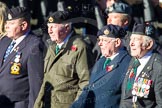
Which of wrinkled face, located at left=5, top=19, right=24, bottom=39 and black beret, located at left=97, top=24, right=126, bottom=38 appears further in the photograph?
wrinkled face, located at left=5, top=19, right=24, bottom=39

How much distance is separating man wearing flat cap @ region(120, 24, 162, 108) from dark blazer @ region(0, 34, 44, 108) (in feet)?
3.95

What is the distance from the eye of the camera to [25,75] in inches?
311

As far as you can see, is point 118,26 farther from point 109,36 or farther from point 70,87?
point 70,87

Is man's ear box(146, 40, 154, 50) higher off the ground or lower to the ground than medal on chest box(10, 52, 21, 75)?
higher

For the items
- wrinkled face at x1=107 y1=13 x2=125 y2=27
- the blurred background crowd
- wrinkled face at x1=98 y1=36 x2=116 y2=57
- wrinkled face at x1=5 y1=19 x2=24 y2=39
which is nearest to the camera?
wrinkled face at x1=98 y1=36 x2=116 y2=57

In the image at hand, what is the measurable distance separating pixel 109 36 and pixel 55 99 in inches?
39.6

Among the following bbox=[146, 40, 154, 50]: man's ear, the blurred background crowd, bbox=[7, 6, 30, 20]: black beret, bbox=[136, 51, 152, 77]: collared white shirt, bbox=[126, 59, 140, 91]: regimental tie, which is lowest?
the blurred background crowd

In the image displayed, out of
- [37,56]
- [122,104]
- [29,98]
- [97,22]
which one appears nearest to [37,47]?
[37,56]

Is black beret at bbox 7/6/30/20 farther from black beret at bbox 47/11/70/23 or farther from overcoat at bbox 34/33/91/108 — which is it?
overcoat at bbox 34/33/91/108

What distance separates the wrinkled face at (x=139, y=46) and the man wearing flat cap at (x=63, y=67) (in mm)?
804

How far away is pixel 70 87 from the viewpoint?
303 inches

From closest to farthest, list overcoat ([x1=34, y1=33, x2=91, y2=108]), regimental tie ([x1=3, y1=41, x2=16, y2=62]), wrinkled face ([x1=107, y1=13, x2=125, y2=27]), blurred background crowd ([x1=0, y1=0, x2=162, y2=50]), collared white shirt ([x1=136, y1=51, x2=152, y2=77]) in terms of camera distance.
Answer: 1. collared white shirt ([x1=136, y1=51, x2=152, y2=77])
2. overcoat ([x1=34, y1=33, x2=91, y2=108])
3. regimental tie ([x1=3, y1=41, x2=16, y2=62])
4. wrinkled face ([x1=107, y1=13, x2=125, y2=27])
5. blurred background crowd ([x1=0, y1=0, x2=162, y2=50])

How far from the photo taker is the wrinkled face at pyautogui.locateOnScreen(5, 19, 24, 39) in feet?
26.0

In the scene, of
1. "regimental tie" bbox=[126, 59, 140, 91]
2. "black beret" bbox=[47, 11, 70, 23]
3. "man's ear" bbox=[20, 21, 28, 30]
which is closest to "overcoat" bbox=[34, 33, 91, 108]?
"black beret" bbox=[47, 11, 70, 23]
